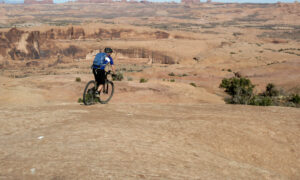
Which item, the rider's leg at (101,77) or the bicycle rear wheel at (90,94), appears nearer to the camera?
the rider's leg at (101,77)

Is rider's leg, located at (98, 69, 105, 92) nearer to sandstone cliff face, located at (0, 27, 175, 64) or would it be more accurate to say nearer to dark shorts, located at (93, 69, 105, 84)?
dark shorts, located at (93, 69, 105, 84)

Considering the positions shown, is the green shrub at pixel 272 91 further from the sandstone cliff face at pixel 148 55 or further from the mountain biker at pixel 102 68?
the sandstone cliff face at pixel 148 55

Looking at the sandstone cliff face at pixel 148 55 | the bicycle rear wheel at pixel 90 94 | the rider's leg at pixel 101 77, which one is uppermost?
the sandstone cliff face at pixel 148 55

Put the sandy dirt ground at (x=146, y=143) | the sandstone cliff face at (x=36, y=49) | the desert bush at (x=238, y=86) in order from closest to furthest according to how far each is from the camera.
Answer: the sandy dirt ground at (x=146, y=143), the desert bush at (x=238, y=86), the sandstone cliff face at (x=36, y=49)

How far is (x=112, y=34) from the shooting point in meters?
54.0

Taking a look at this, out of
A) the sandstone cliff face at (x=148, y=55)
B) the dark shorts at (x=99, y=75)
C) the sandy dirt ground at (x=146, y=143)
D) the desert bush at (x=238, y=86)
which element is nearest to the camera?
the sandy dirt ground at (x=146, y=143)

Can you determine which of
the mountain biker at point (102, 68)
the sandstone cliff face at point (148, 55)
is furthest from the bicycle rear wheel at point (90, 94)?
the sandstone cliff face at point (148, 55)

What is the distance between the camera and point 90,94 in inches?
342

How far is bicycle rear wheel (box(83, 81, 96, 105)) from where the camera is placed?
8641 mm

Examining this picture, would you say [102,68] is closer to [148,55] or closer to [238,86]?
[238,86]

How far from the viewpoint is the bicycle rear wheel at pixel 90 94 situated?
8641 millimetres

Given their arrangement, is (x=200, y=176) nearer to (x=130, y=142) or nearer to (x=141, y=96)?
(x=130, y=142)

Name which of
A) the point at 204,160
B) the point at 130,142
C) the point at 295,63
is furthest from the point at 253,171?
the point at 295,63

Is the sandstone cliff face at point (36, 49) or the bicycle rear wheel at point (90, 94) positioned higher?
the sandstone cliff face at point (36, 49)
